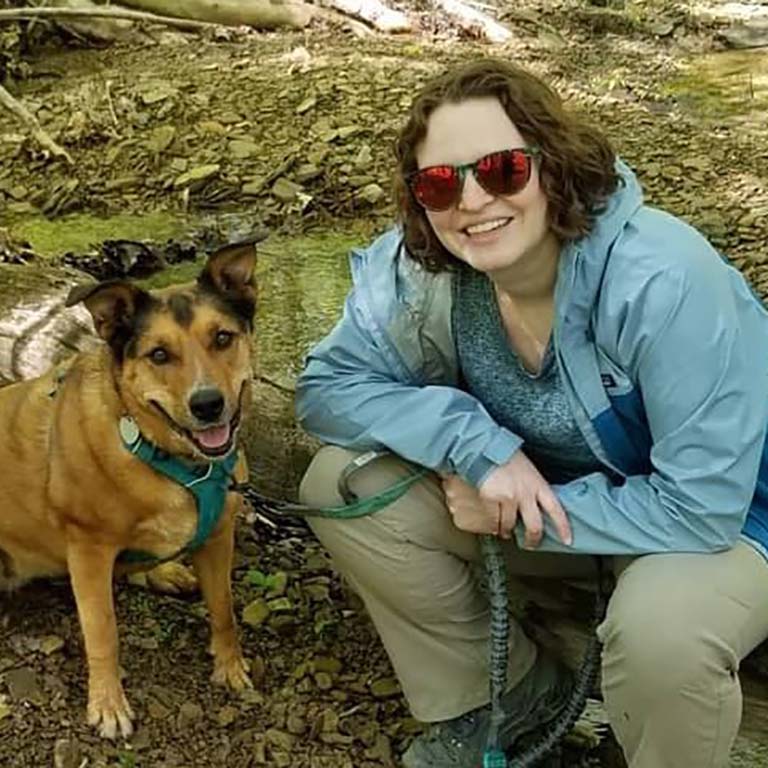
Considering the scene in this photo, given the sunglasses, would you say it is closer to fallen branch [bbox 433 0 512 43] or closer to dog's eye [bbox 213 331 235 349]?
dog's eye [bbox 213 331 235 349]

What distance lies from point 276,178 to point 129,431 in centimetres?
412

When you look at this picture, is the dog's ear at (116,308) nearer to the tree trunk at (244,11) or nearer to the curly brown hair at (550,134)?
the curly brown hair at (550,134)

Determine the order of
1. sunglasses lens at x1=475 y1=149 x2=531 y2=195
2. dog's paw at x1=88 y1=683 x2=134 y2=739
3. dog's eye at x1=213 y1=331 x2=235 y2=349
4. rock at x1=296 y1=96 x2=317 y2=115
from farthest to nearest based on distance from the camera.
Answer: rock at x1=296 y1=96 x2=317 y2=115 < dog's paw at x1=88 y1=683 x2=134 y2=739 < dog's eye at x1=213 y1=331 x2=235 y2=349 < sunglasses lens at x1=475 y1=149 x2=531 y2=195

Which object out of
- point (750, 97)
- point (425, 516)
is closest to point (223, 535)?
point (425, 516)

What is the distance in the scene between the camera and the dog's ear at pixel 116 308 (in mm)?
3145

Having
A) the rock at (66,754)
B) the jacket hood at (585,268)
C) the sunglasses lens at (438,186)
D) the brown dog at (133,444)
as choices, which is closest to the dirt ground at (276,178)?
the rock at (66,754)

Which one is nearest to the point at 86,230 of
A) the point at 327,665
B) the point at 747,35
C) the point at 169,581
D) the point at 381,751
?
the point at 169,581

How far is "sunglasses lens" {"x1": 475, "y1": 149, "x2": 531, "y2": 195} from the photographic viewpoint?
277cm

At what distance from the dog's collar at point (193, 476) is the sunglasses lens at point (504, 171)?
92 centimetres

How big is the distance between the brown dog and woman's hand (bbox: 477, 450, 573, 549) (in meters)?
0.65

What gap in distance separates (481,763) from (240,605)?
3.19 feet

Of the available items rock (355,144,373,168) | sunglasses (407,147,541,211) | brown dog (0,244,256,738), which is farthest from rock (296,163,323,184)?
sunglasses (407,147,541,211)

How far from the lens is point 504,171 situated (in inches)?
109

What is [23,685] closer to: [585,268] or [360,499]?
[360,499]
